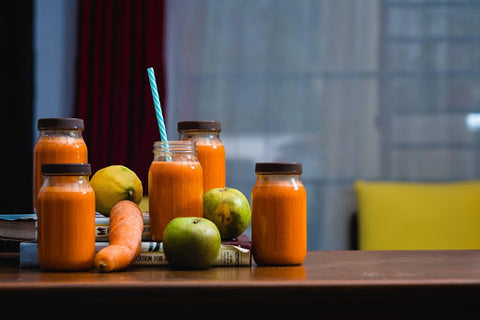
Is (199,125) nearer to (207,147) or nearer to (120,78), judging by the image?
(207,147)

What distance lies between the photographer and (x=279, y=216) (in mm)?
1016

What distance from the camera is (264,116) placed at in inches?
120

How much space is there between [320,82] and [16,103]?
5.23 ft

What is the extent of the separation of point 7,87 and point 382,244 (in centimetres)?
204

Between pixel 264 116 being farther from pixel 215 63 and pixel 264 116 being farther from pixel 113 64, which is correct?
pixel 113 64

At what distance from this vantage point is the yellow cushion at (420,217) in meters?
2.69

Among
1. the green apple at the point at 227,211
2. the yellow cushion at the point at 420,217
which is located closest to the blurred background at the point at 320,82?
the yellow cushion at the point at 420,217

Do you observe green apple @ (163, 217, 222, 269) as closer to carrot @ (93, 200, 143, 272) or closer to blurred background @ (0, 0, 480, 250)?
carrot @ (93, 200, 143, 272)

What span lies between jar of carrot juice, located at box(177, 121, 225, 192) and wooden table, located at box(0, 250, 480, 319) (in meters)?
0.31

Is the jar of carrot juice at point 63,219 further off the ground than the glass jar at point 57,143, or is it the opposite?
the glass jar at point 57,143

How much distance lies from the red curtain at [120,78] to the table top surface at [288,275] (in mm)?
1928

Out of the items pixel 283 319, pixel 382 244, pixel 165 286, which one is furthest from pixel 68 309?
pixel 382 244

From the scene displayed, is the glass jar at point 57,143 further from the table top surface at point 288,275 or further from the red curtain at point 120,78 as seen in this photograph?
the red curtain at point 120,78

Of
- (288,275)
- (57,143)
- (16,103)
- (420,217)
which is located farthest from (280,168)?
(16,103)
